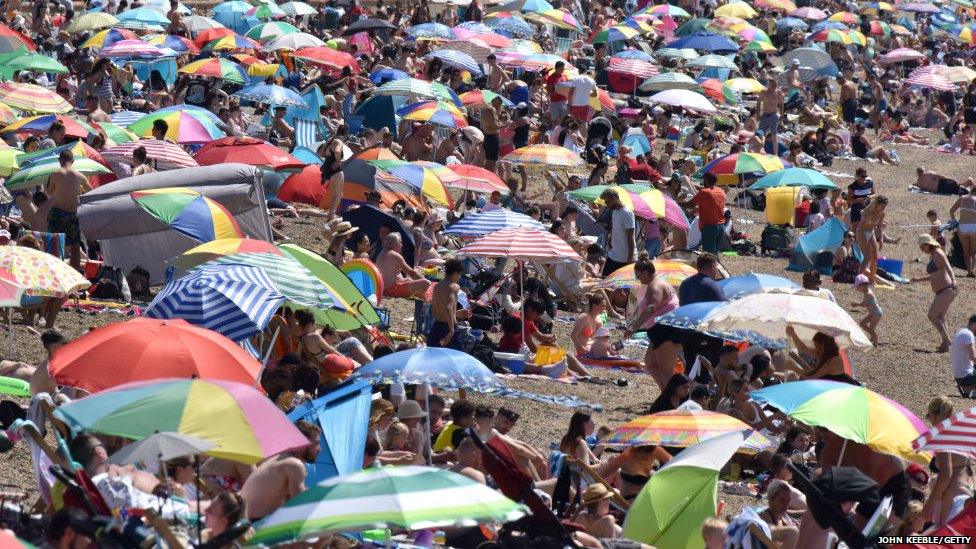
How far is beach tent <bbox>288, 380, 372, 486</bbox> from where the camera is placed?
28.8 feet

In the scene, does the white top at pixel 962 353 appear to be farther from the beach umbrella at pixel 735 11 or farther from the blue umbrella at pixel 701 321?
the beach umbrella at pixel 735 11

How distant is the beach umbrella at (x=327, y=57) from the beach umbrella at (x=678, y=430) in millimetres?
16092

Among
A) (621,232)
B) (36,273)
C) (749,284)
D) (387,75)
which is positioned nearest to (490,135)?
(387,75)

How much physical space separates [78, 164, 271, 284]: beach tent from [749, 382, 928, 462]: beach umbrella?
6.02 meters

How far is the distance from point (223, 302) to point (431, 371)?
145cm

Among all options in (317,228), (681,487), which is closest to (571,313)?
(317,228)

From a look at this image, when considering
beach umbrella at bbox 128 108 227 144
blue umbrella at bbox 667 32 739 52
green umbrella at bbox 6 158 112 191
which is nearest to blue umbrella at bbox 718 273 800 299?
green umbrella at bbox 6 158 112 191

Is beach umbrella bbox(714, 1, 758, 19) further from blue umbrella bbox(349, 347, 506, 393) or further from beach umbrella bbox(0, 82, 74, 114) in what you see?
blue umbrella bbox(349, 347, 506, 393)

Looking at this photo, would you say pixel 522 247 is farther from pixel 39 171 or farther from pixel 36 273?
pixel 36 273

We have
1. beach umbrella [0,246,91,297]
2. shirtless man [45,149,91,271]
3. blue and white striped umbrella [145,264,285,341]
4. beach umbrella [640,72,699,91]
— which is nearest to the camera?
blue and white striped umbrella [145,264,285,341]

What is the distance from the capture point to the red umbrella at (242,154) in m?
16.4

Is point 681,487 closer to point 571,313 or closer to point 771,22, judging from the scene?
point 571,313

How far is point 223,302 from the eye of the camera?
10.2 meters

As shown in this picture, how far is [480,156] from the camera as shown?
21.5 metres
